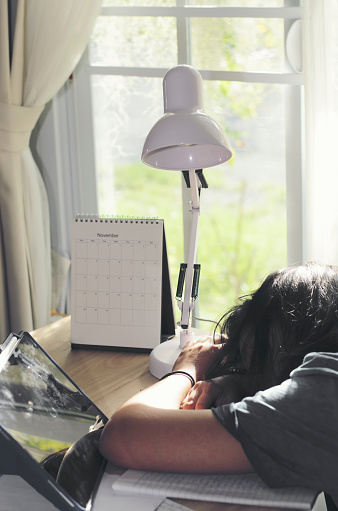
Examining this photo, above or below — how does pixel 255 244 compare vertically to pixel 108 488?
above

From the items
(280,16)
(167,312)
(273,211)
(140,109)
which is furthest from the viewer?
(140,109)

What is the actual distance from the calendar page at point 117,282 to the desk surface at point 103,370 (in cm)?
4

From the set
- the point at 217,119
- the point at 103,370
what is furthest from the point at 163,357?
the point at 217,119

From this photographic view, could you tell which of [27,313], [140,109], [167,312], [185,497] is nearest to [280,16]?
[140,109]

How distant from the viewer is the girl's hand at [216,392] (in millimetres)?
1025

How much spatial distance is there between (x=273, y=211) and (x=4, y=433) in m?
1.41

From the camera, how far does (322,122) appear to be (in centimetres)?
175

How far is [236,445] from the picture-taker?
2.71ft

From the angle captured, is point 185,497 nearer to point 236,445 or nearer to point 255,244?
point 236,445

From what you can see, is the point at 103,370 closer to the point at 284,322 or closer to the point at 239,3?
the point at 284,322

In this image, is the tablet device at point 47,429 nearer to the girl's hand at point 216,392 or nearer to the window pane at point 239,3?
the girl's hand at point 216,392

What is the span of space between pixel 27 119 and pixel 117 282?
3.15 feet

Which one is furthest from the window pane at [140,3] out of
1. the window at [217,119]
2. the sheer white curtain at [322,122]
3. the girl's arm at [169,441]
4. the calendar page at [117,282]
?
the girl's arm at [169,441]

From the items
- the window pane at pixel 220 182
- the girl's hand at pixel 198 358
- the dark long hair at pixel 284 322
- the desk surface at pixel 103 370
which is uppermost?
the window pane at pixel 220 182
